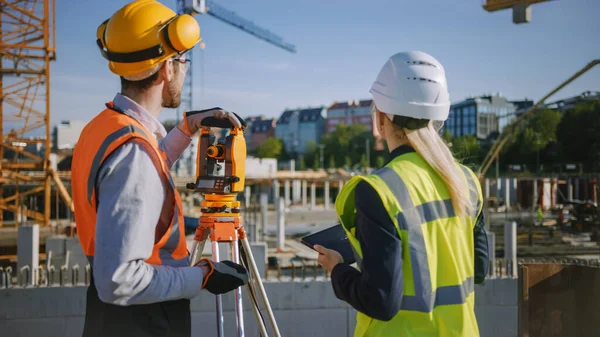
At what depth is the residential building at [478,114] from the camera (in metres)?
101

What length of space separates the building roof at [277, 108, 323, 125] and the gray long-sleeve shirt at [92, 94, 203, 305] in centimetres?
12426

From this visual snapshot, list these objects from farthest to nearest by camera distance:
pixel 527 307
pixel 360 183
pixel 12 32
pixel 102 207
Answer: pixel 12 32
pixel 527 307
pixel 360 183
pixel 102 207

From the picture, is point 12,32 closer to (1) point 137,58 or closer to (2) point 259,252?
(2) point 259,252

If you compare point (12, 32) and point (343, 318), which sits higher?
point (12, 32)

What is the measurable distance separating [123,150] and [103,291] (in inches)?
15.8

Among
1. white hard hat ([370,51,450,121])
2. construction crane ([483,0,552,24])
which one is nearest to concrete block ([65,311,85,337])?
white hard hat ([370,51,450,121])

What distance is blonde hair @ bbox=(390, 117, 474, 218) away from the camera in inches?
69.1

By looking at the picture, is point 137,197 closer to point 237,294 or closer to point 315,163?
point 237,294

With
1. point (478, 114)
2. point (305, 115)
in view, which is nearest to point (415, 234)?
point (478, 114)

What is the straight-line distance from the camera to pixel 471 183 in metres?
1.94

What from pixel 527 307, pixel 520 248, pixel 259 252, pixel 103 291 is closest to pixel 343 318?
pixel 259 252

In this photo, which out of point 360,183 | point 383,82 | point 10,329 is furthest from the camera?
point 10,329

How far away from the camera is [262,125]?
13275 cm

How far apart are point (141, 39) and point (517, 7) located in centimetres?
755
